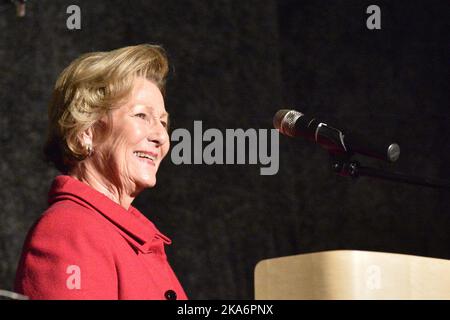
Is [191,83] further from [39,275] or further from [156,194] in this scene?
[39,275]

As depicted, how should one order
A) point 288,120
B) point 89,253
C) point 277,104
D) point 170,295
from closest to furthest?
point 89,253, point 170,295, point 288,120, point 277,104

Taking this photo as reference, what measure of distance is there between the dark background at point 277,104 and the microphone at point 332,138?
104 centimetres

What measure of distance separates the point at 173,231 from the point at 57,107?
1.01 metres

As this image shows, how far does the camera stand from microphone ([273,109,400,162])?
6.68 ft

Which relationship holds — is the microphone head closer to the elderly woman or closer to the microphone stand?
the microphone stand

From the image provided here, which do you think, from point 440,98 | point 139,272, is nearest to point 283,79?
point 440,98

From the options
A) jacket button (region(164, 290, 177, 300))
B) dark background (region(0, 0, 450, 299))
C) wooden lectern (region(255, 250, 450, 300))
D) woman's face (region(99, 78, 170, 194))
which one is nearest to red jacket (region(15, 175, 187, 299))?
jacket button (region(164, 290, 177, 300))

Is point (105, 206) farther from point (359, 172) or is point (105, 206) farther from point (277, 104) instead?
point (277, 104)

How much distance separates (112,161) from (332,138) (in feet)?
1.68

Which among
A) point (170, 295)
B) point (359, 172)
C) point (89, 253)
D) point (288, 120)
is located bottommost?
point (170, 295)

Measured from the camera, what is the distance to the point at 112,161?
228 centimetres

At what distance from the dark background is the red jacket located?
997 mm

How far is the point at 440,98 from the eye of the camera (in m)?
3.30

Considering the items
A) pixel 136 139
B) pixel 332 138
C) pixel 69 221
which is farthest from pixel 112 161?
pixel 332 138
